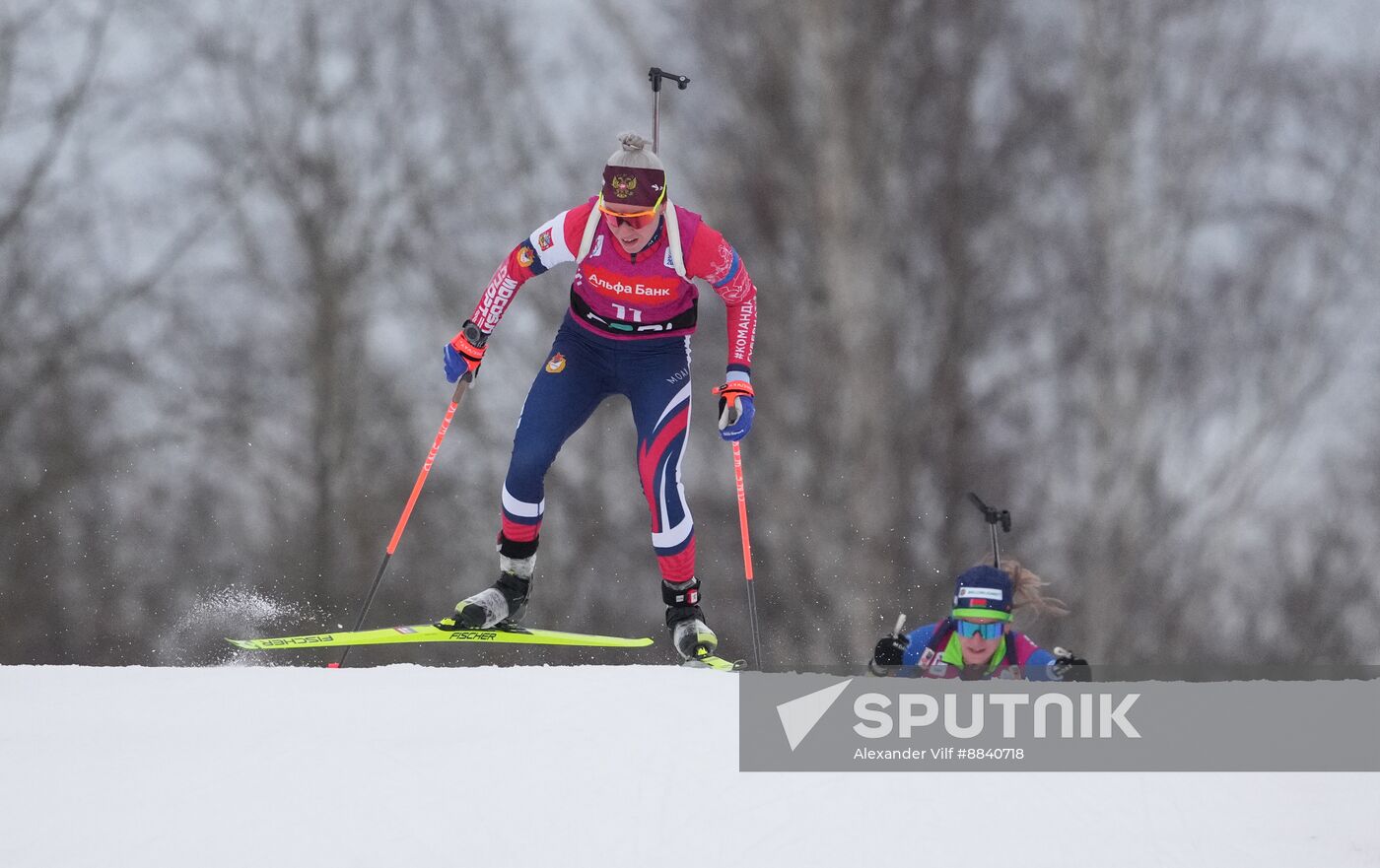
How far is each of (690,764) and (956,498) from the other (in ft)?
27.7

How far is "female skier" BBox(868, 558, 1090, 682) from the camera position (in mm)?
5520

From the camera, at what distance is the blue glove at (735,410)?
20.4ft

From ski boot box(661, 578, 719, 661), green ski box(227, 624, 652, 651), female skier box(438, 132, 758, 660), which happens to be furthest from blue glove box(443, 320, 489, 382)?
ski boot box(661, 578, 719, 661)

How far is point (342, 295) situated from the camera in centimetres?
1409

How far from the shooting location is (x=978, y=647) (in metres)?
5.62

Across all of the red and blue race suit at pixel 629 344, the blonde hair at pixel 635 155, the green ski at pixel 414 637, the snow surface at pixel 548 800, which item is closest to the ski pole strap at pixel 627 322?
the red and blue race suit at pixel 629 344

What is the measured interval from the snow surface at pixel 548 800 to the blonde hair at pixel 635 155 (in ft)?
7.05

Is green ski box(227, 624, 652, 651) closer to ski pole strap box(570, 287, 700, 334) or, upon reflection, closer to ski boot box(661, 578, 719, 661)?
ski boot box(661, 578, 719, 661)

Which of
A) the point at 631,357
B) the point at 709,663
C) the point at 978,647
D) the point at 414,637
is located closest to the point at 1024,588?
the point at 978,647

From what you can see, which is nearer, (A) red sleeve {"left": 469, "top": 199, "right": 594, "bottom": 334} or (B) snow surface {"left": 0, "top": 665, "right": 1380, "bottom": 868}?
(B) snow surface {"left": 0, "top": 665, "right": 1380, "bottom": 868}

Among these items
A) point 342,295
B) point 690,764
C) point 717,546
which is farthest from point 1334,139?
point 690,764

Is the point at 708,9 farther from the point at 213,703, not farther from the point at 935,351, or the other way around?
the point at 213,703

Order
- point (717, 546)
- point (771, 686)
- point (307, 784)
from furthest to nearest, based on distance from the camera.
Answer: point (717, 546) → point (771, 686) → point (307, 784)

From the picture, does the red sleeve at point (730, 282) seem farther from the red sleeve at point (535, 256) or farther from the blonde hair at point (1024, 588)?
the blonde hair at point (1024, 588)
